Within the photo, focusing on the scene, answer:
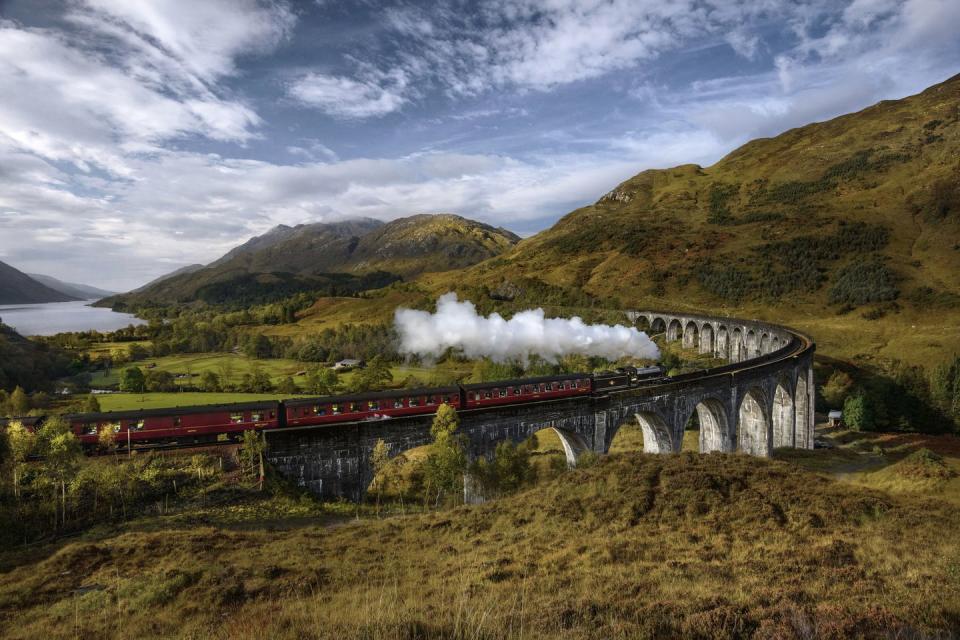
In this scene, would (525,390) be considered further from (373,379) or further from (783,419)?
(783,419)

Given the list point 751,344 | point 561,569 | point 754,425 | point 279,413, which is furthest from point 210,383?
point 751,344

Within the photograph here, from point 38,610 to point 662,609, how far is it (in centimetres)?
1433

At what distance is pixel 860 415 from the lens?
47438 millimetres

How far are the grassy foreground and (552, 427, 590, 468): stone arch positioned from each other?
7.28 m

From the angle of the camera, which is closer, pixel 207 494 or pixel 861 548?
pixel 861 548

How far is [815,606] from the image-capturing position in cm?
819

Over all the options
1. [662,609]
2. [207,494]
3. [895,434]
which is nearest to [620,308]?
[895,434]

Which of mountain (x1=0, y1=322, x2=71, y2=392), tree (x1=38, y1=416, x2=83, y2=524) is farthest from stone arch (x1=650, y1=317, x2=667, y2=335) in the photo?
mountain (x1=0, y1=322, x2=71, y2=392)

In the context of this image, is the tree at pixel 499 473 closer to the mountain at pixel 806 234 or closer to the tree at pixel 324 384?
the tree at pixel 324 384

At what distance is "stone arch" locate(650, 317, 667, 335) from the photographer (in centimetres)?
8659

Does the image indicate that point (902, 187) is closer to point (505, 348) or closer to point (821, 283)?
point (821, 283)

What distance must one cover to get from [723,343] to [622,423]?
1926 inches

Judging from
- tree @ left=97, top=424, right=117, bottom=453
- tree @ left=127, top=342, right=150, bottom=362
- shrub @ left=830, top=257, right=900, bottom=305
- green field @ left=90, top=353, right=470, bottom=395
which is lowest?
green field @ left=90, top=353, right=470, bottom=395

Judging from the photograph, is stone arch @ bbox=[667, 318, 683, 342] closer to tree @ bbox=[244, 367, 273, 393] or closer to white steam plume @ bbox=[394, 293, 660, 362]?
white steam plume @ bbox=[394, 293, 660, 362]
